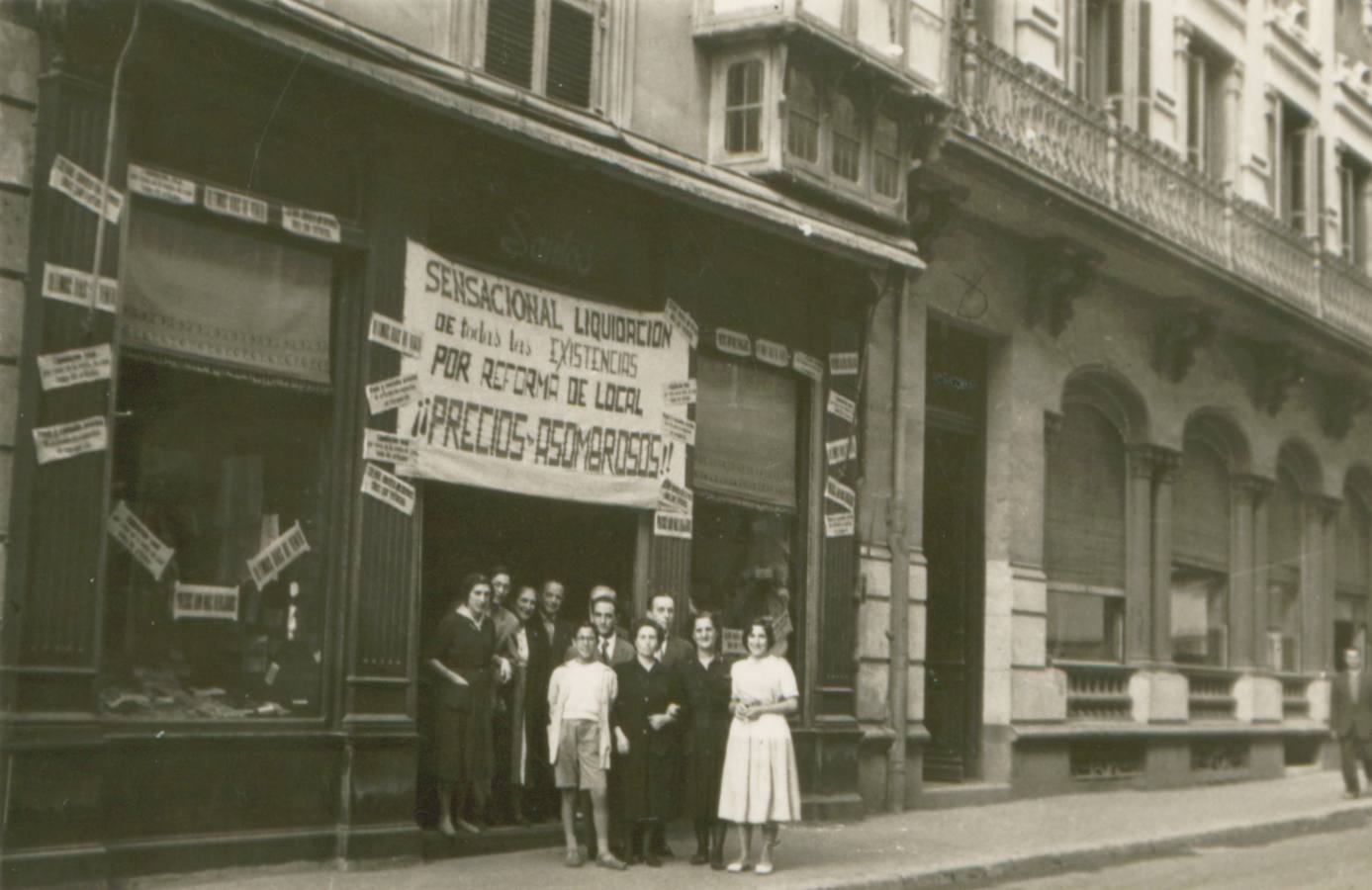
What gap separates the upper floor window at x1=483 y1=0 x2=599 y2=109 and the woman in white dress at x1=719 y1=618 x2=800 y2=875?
13.7 ft

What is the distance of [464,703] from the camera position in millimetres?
12078

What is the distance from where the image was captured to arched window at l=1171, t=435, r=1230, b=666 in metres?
22.7

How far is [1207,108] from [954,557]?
8.66 meters

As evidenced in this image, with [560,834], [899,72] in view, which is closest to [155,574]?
[560,834]

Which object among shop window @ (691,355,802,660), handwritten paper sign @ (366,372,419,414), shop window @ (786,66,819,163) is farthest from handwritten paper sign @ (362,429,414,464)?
shop window @ (786,66,819,163)

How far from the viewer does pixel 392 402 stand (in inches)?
466

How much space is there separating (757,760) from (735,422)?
3.95m

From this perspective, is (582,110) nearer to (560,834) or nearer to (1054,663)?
(560,834)

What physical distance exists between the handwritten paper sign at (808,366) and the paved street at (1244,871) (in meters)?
4.86

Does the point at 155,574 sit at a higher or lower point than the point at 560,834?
higher

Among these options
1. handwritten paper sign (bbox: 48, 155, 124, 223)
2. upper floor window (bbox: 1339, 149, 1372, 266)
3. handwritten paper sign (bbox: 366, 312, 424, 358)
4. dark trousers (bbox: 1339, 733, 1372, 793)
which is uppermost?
upper floor window (bbox: 1339, 149, 1372, 266)

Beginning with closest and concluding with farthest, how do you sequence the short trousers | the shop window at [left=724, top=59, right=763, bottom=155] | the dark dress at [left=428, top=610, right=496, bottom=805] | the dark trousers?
the short trousers
the dark dress at [left=428, top=610, right=496, bottom=805]
the shop window at [left=724, top=59, right=763, bottom=155]
the dark trousers

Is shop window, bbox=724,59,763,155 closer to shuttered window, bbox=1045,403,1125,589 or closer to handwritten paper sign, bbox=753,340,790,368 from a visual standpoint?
handwritten paper sign, bbox=753,340,790,368

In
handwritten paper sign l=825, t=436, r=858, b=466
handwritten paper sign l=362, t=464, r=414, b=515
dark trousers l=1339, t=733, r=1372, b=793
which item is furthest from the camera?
dark trousers l=1339, t=733, r=1372, b=793
